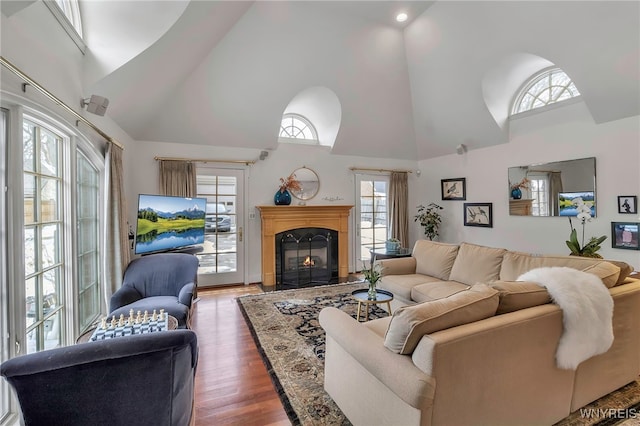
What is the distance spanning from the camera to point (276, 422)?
1868mm

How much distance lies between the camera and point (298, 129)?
576cm

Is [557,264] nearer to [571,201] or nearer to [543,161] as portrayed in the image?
[571,201]

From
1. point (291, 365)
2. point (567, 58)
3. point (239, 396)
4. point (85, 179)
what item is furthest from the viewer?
point (567, 58)

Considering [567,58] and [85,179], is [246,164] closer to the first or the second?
[85,179]

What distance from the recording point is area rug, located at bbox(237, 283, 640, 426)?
1.89 meters

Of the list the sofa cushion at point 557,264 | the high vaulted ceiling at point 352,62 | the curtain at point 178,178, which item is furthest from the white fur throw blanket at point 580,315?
the curtain at point 178,178

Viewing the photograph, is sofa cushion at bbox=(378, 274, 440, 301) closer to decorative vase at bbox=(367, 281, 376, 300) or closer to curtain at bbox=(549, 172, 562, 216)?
decorative vase at bbox=(367, 281, 376, 300)

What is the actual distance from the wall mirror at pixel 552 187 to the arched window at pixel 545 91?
0.92 m

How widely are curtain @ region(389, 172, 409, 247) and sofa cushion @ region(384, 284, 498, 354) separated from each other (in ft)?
15.1

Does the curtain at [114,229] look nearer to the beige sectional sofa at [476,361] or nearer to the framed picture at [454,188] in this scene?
the beige sectional sofa at [476,361]

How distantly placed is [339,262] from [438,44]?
387cm

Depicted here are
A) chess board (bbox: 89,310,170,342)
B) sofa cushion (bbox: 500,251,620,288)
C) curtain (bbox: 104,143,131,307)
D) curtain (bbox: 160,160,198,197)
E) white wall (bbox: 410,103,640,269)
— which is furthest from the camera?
curtain (bbox: 160,160,198,197)

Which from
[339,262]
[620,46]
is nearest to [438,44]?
[620,46]

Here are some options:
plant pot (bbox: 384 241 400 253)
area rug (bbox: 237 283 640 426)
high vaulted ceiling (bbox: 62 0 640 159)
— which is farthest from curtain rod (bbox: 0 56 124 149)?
plant pot (bbox: 384 241 400 253)
